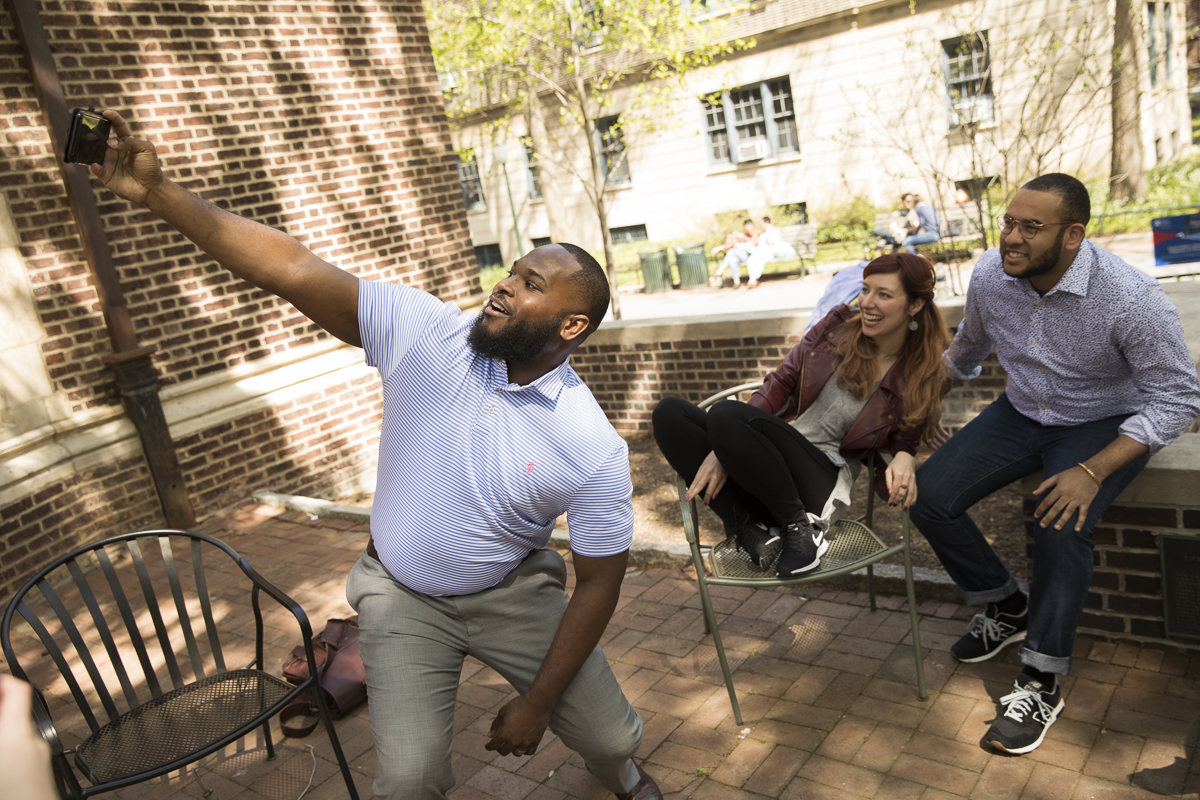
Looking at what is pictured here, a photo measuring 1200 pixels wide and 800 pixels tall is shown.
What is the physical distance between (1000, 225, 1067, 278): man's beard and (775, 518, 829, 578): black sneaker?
115 centimetres

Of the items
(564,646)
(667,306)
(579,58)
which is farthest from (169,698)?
(667,306)

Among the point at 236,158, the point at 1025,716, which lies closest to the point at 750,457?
the point at 1025,716

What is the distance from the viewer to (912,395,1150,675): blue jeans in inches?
115

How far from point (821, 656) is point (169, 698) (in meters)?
2.37

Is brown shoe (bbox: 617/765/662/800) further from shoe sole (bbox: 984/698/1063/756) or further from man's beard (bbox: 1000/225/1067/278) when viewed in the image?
man's beard (bbox: 1000/225/1067/278)

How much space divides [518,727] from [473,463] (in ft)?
2.25

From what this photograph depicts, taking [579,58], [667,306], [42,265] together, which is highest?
[579,58]

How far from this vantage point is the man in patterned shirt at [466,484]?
7.59 feet

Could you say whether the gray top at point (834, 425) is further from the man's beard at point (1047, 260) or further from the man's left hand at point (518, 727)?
the man's left hand at point (518, 727)

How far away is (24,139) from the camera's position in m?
5.63

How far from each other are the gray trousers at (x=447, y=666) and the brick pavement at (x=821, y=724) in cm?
55

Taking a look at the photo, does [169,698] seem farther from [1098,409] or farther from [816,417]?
[1098,409]

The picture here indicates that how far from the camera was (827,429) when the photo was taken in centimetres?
354

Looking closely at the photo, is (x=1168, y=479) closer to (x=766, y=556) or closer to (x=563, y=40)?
(x=766, y=556)
